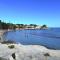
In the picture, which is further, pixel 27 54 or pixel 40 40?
pixel 40 40

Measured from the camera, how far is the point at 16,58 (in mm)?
25172

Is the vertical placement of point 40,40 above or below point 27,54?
below

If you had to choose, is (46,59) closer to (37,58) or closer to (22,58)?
(37,58)

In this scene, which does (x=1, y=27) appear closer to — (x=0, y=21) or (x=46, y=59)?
(x=0, y=21)

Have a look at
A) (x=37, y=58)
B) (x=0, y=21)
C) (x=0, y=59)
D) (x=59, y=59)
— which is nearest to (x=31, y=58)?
(x=37, y=58)

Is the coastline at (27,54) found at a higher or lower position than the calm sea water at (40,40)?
higher

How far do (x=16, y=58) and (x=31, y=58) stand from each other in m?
2.63

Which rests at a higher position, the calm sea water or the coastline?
the coastline

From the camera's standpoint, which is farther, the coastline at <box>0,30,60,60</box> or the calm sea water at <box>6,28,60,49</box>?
the calm sea water at <box>6,28,60,49</box>

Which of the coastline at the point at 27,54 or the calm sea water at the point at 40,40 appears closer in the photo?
the coastline at the point at 27,54

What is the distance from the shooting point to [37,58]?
2702cm

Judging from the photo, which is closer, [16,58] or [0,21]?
[16,58]

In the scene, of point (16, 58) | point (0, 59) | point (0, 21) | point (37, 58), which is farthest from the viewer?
point (0, 21)

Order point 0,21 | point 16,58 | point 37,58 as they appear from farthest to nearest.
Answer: point 0,21 < point 37,58 < point 16,58
